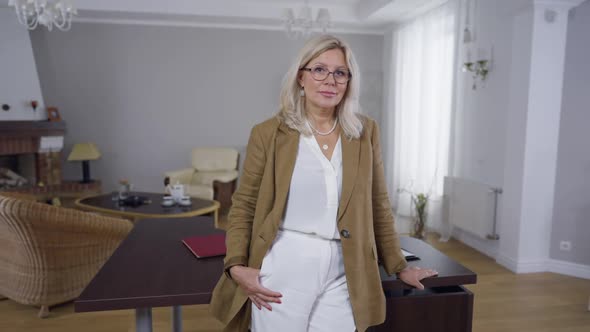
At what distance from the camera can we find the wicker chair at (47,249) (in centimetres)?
250

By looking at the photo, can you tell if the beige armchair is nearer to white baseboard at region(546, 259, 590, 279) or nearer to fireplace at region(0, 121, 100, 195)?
fireplace at region(0, 121, 100, 195)

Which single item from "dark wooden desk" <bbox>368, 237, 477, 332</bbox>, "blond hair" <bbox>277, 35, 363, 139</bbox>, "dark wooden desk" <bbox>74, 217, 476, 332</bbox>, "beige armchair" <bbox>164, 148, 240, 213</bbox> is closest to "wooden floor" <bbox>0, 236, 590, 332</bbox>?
"dark wooden desk" <bbox>74, 217, 476, 332</bbox>

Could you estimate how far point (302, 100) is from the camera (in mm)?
1261

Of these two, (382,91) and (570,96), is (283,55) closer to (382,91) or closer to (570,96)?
(382,91)

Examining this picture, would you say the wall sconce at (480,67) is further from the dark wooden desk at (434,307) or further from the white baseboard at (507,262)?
the dark wooden desk at (434,307)

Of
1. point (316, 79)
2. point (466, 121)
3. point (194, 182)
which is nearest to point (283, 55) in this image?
point (194, 182)

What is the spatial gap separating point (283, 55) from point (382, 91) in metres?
1.53

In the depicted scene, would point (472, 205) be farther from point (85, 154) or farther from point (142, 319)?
point (85, 154)

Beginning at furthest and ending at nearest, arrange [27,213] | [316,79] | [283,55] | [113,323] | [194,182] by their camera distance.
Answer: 1. [283,55]
2. [194,182]
3. [113,323]
4. [27,213]
5. [316,79]

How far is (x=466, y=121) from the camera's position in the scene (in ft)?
Answer: 14.4

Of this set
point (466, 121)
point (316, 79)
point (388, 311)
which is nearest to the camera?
point (316, 79)

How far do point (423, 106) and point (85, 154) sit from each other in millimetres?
4113

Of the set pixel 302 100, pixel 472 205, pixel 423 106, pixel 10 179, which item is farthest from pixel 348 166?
pixel 10 179

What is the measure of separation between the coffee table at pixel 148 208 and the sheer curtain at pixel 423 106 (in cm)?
239
